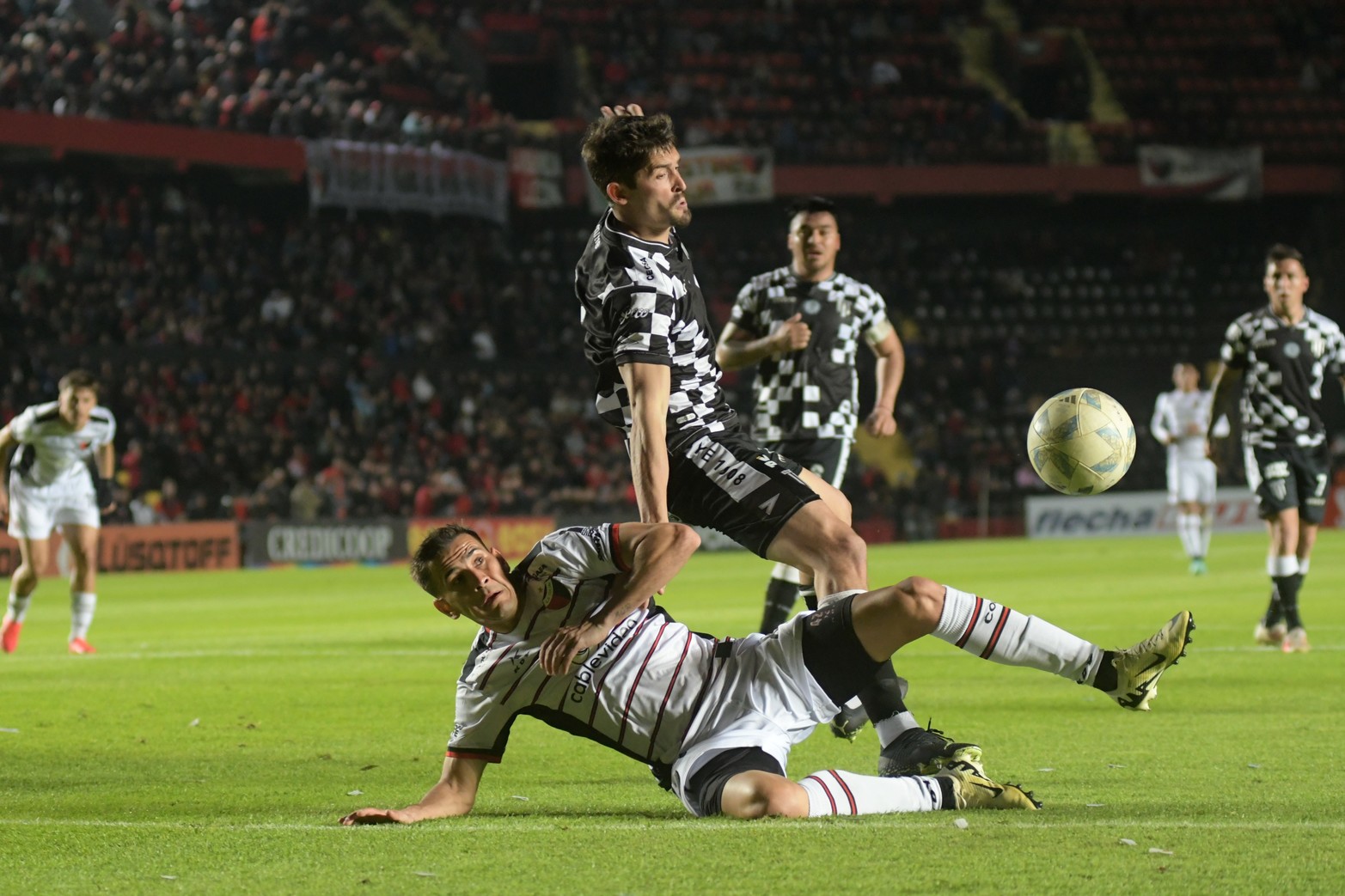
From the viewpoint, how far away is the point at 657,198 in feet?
19.9

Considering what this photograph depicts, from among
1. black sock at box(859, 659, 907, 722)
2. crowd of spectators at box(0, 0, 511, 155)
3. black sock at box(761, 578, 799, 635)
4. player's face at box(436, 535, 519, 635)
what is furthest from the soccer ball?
crowd of spectators at box(0, 0, 511, 155)

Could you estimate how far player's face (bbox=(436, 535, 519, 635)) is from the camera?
5145 millimetres

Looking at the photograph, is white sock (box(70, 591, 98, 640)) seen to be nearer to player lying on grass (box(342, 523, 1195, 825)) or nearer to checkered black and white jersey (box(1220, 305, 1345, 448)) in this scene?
checkered black and white jersey (box(1220, 305, 1345, 448))

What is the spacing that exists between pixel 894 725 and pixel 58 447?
957 cm

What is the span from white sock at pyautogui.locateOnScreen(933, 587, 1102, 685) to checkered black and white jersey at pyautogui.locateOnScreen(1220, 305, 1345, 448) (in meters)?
6.68

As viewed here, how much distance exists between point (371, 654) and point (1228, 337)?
631cm

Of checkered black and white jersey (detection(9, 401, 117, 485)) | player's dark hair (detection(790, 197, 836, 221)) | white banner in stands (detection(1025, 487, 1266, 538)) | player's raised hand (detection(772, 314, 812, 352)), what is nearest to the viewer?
player's raised hand (detection(772, 314, 812, 352))

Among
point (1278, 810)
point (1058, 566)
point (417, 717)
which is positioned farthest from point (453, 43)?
point (1278, 810)

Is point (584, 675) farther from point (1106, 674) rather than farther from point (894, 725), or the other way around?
point (1106, 674)

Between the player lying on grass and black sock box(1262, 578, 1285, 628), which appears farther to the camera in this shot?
black sock box(1262, 578, 1285, 628)

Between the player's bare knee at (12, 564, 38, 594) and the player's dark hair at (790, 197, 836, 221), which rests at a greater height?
the player's dark hair at (790, 197, 836, 221)

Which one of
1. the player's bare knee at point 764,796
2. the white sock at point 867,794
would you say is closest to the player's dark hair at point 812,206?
the white sock at point 867,794

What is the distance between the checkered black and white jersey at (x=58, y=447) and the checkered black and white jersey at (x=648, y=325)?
8.29m

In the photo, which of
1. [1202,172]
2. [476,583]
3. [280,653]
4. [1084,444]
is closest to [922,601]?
[476,583]
